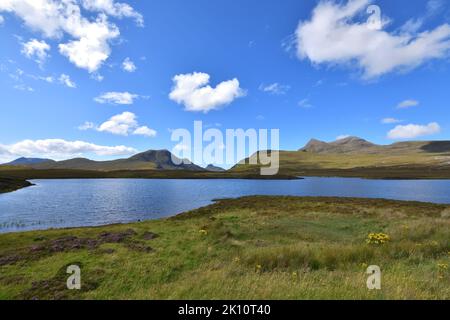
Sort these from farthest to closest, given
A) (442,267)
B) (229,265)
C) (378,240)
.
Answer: (378,240), (229,265), (442,267)

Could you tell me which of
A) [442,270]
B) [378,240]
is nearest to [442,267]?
[442,270]

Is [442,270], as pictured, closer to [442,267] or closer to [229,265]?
[442,267]

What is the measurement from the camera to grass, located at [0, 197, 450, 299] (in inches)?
364

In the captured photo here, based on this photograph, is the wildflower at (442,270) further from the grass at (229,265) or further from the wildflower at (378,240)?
the wildflower at (378,240)

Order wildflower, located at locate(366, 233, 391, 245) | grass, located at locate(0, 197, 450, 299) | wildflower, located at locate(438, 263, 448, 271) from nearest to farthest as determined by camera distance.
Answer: grass, located at locate(0, 197, 450, 299) → wildflower, located at locate(438, 263, 448, 271) → wildflower, located at locate(366, 233, 391, 245)

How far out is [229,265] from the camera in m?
13.7

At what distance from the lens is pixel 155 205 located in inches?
2435

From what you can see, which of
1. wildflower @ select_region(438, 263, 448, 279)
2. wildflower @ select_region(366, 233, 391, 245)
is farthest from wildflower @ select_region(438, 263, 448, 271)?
wildflower @ select_region(366, 233, 391, 245)

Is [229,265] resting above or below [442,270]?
below

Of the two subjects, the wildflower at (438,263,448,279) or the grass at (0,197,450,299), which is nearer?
the grass at (0,197,450,299)

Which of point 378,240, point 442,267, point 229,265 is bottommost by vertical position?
point 229,265

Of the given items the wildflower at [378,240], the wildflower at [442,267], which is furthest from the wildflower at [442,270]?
the wildflower at [378,240]

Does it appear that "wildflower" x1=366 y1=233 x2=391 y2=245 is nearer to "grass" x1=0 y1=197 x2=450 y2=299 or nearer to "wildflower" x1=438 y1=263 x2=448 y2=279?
"grass" x1=0 y1=197 x2=450 y2=299
